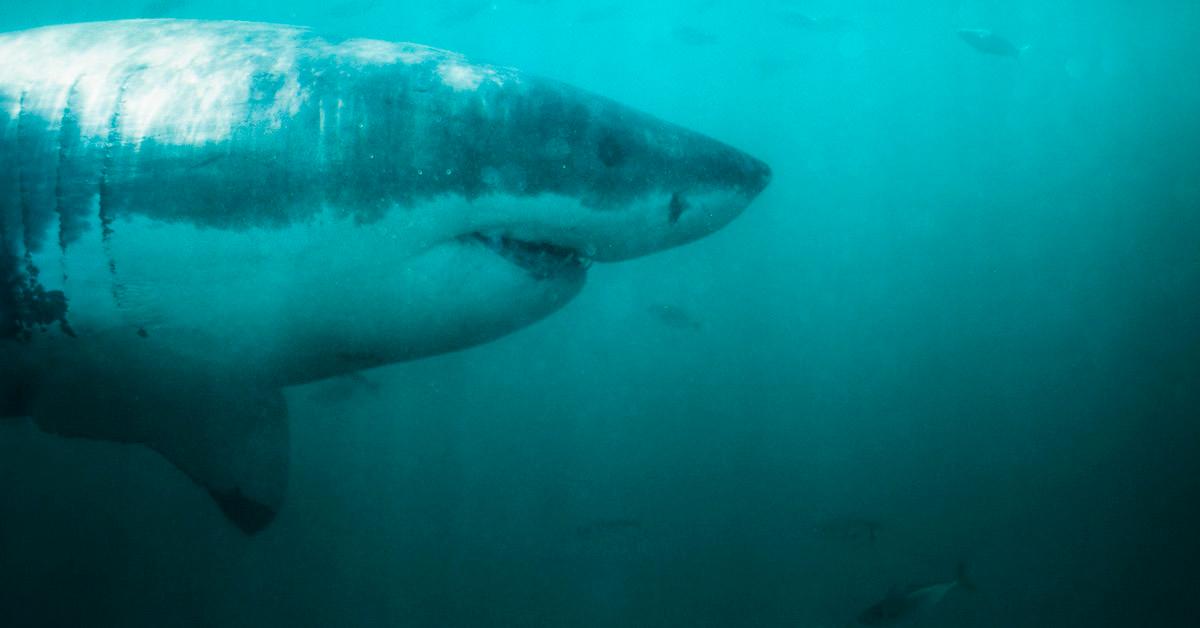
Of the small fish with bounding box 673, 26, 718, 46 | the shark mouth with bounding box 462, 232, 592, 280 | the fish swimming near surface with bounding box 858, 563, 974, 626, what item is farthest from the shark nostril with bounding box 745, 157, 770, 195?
the small fish with bounding box 673, 26, 718, 46

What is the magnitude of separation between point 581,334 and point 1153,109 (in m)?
50.5

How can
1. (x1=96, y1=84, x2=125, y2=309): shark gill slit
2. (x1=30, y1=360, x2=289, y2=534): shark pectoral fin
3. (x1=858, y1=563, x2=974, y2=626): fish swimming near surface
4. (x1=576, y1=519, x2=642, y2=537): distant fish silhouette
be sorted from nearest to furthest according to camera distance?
(x1=96, y1=84, x2=125, y2=309): shark gill slit → (x1=30, y1=360, x2=289, y2=534): shark pectoral fin → (x1=858, y1=563, x2=974, y2=626): fish swimming near surface → (x1=576, y1=519, x2=642, y2=537): distant fish silhouette

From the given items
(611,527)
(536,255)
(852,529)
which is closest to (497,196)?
(536,255)

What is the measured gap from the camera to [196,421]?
96.7 inches

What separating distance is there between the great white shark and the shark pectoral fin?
0.04 ft

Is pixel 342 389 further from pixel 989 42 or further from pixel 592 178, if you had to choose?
pixel 989 42

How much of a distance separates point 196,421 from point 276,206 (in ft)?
3.53

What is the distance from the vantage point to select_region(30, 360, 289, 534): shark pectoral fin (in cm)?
230

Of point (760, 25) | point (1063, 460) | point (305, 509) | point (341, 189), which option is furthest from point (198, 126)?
point (760, 25)

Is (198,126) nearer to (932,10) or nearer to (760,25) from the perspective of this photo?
(932,10)

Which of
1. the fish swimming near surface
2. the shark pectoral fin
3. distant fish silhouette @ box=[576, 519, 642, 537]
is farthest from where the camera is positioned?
distant fish silhouette @ box=[576, 519, 642, 537]

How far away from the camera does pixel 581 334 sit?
55.5ft

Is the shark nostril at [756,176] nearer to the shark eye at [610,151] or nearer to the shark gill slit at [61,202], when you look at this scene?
the shark eye at [610,151]

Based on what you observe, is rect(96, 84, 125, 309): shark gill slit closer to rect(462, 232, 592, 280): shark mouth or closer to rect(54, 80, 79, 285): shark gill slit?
rect(54, 80, 79, 285): shark gill slit
